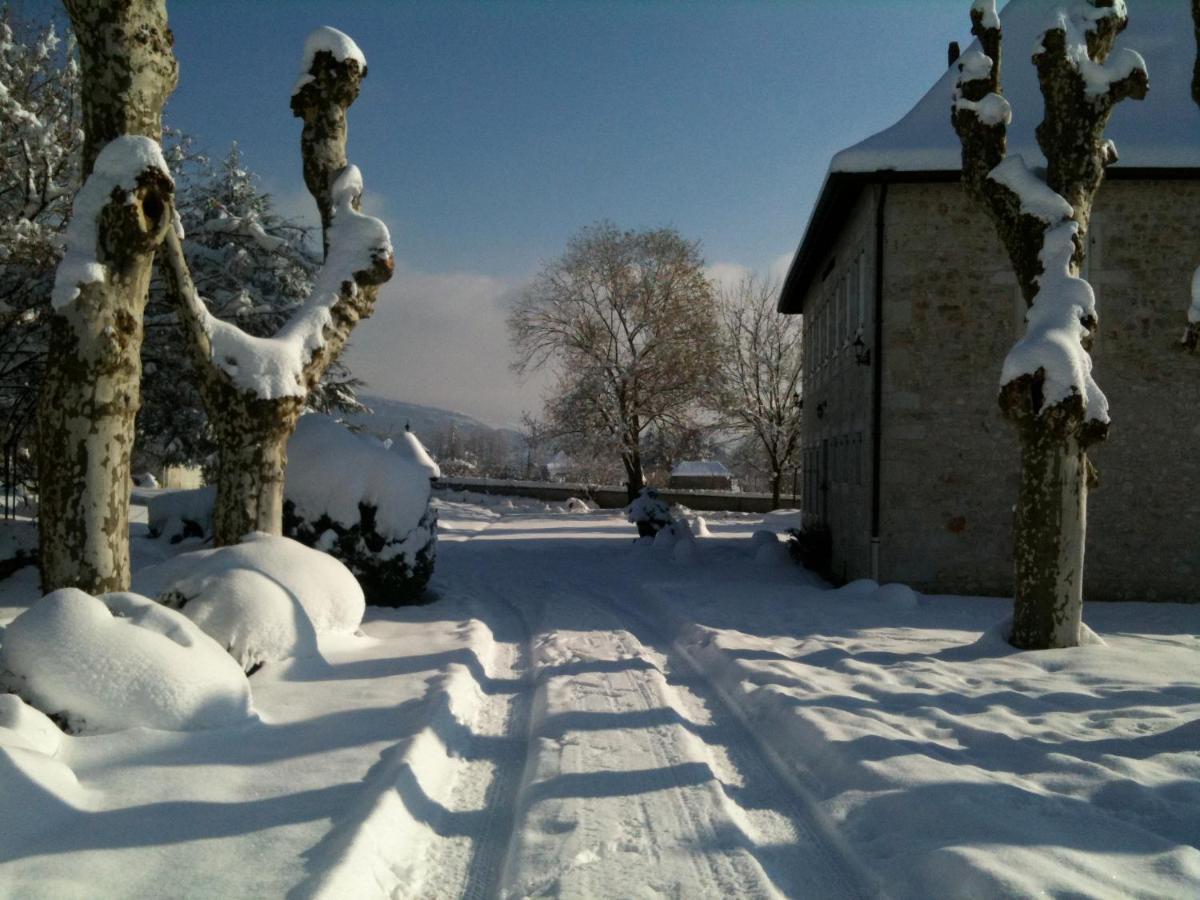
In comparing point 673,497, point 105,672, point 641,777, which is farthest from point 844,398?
point 673,497

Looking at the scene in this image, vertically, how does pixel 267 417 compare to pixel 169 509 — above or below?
above

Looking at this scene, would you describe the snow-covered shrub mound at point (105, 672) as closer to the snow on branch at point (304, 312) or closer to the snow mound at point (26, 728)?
the snow mound at point (26, 728)

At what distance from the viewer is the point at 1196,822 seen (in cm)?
411

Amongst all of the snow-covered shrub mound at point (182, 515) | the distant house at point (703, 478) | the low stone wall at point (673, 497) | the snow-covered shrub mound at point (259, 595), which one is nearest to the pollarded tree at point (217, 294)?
the snow-covered shrub mound at point (182, 515)

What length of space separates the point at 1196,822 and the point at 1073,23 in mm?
7190

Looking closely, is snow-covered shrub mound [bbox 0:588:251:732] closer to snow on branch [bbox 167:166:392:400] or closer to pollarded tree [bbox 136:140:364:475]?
snow on branch [bbox 167:166:392:400]

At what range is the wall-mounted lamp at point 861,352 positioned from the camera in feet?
40.5

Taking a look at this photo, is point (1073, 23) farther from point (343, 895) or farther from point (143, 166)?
point (343, 895)

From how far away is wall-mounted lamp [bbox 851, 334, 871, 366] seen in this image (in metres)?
12.3

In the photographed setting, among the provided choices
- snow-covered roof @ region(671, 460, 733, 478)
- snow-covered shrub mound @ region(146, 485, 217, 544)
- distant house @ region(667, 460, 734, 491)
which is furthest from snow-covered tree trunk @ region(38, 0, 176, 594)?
snow-covered roof @ region(671, 460, 733, 478)

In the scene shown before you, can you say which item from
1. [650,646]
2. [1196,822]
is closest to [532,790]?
[1196,822]

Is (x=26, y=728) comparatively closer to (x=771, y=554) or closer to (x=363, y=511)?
(x=363, y=511)

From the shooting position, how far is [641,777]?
481 centimetres

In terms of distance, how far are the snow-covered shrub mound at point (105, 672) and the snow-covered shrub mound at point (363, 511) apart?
4.77 metres
